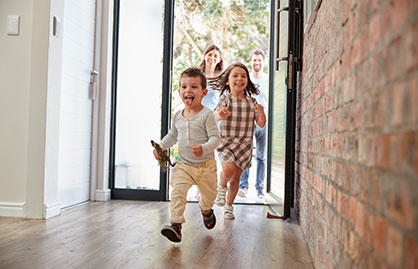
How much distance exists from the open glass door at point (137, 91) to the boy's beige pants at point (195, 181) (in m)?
1.62

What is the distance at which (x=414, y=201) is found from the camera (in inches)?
24.5

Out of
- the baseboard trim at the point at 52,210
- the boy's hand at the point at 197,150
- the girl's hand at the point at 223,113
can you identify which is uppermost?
the girl's hand at the point at 223,113

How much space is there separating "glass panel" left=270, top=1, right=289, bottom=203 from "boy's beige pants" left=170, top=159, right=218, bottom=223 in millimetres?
826

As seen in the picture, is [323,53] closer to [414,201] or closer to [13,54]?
[414,201]

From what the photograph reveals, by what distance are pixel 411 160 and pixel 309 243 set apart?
1.71 m

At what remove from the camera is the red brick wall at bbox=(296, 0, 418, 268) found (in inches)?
25.9

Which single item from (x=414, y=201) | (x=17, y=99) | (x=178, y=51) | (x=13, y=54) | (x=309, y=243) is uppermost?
(x=178, y=51)

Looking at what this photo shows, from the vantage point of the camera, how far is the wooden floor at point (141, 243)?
1.97 m

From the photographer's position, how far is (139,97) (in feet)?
14.2

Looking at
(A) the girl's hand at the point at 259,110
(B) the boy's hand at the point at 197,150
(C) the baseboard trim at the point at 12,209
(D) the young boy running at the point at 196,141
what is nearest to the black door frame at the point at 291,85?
(A) the girl's hand at the point at 259,110

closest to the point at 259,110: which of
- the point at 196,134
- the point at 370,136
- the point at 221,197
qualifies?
the point at 221,197

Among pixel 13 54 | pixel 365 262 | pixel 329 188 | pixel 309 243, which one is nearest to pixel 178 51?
pixel 13 54

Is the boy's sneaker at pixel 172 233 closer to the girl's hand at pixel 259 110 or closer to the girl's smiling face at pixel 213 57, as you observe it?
the girl's hand at pixel 259 110

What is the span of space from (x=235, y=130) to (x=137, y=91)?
1.20 m
